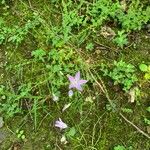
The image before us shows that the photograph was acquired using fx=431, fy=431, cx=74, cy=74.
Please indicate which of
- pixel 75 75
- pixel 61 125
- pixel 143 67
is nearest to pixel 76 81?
pixel 75 75

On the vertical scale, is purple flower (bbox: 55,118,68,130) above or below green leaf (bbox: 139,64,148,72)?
below

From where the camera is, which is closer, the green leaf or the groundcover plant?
the groundcover plant

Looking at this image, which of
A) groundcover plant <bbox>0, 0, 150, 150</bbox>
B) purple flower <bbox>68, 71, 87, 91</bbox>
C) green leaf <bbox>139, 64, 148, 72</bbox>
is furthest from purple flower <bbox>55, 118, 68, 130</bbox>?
green leaf <bbox>139, 64, 148, 72</bbox>

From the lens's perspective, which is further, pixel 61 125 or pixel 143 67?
pixel 143 67

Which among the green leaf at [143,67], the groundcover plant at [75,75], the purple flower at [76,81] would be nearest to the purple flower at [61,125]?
the groundcover plant at [75,75]

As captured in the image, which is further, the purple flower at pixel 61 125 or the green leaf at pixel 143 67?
the green leaf at pixel 143 67

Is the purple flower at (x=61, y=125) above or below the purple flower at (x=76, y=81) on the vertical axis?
below

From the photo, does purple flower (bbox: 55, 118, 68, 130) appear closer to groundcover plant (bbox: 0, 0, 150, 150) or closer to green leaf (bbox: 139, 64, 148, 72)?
groundcover plant (bbox: 0, 0, 150, 150)

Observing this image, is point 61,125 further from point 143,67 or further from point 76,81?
point 143,67

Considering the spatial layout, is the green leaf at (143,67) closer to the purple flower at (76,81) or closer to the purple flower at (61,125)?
the purple flower at (76,81)
